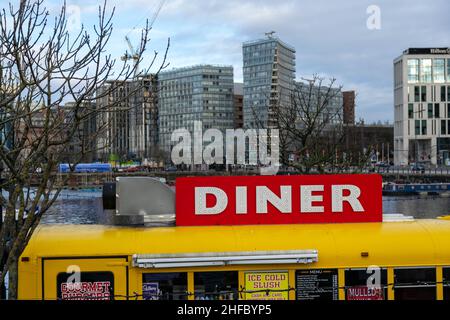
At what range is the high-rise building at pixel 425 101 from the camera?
11538 cm

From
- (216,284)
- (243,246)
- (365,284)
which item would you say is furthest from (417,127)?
(216,284)

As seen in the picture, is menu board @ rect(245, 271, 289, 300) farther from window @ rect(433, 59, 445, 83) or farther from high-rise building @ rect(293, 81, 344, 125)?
window @ rect(433, 59, 445, 83)

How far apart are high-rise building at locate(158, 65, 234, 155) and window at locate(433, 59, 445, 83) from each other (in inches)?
2837

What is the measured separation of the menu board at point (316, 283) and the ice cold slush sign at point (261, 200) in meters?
1.15

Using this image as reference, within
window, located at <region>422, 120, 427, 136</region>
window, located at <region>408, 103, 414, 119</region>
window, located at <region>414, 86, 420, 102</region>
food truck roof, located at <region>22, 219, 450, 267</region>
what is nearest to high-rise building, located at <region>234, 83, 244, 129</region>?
window, located at <region>408, 103, 414, 119</region>

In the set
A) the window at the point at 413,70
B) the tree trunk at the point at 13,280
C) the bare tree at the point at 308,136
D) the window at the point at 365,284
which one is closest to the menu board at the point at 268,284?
the window at the point at 365,284

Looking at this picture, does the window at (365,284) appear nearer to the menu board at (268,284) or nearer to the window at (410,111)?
the menu board at (268,284)

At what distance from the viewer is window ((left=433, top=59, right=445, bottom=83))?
11519cm

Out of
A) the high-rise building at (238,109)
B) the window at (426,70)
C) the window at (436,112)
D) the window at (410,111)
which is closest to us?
the window at (426,70)

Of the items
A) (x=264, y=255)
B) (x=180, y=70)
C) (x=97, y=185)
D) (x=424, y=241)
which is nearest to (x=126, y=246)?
(x=264, y=255)

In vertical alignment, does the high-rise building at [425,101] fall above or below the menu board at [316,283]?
above

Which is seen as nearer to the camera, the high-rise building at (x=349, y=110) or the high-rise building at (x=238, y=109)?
the high-rise building at (x=349, y=110)

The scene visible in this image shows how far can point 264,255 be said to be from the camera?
7137 millimetres

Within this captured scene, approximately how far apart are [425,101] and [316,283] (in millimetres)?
117610
